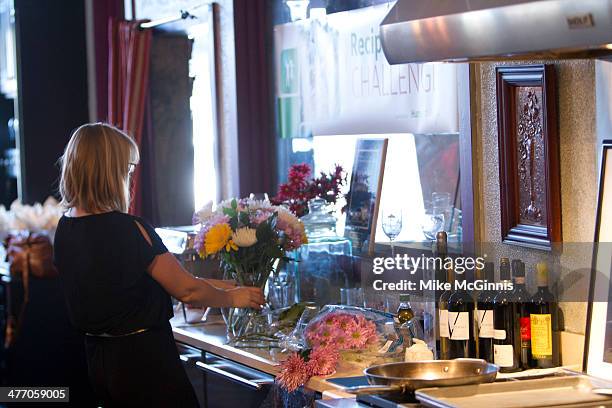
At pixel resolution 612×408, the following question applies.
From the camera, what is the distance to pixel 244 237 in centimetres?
347

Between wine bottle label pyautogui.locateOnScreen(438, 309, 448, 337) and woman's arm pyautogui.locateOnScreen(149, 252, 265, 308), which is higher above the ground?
woman's arm pyautogui.locateOnScreen(149, 252, 265, 308)

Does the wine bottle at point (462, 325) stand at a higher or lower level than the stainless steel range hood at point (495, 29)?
lower

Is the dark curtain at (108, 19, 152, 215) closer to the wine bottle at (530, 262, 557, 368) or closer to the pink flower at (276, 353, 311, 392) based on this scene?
the pink flower at (276, 353, 311, 392)

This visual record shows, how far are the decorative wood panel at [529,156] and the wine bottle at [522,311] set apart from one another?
164mm

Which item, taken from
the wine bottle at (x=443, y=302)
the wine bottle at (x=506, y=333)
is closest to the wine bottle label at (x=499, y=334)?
the wine bottle at (x=506, y=333)

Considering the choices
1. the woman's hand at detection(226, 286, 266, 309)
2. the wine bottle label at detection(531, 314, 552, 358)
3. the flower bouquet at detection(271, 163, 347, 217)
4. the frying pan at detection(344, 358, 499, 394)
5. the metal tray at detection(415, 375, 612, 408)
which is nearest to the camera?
the metal tray at detection(415, 375, 612, 408)

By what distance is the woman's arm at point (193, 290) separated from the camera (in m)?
3.27

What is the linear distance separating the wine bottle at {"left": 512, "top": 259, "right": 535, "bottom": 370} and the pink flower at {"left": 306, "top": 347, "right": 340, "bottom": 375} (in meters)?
0.51

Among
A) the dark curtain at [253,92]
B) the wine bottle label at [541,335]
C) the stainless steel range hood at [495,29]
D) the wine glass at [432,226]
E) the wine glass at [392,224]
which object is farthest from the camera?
the dark curtain at [253,92]

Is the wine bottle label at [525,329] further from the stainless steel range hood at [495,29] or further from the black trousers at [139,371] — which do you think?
the black trousers at [139,371]

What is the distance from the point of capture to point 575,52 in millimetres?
2424

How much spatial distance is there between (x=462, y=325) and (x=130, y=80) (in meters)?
3.12

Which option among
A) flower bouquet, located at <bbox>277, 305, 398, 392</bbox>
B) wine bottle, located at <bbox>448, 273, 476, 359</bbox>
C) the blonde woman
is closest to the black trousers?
the blonde woman

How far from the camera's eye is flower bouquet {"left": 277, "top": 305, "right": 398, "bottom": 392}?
2965 millimetres
